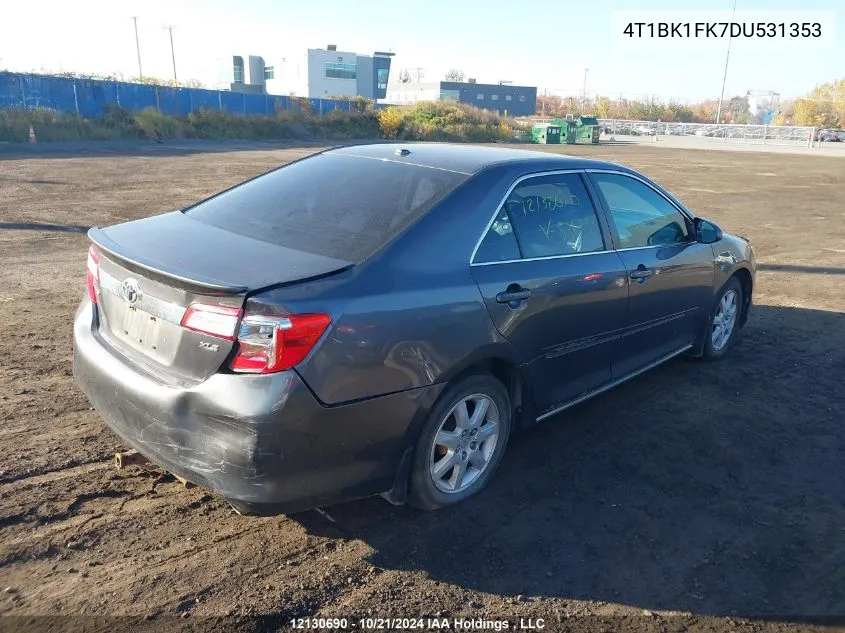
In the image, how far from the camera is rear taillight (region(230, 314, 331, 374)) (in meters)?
2.58

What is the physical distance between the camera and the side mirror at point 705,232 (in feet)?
16.6

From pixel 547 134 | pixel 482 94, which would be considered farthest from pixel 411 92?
Result: pixel 547 134

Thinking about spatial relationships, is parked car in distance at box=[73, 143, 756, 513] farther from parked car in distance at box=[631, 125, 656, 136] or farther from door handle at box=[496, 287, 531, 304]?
parked car in distance at box=[631, 125, 656, 136]

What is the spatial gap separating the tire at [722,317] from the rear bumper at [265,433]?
333cm

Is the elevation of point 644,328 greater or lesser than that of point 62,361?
greater

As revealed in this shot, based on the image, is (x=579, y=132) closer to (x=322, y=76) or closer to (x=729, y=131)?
(x=729, y=131)

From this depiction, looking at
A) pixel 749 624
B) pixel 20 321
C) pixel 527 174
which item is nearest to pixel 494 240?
pixel 527 174

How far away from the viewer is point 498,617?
8.81ft

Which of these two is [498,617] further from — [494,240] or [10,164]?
[10,164]

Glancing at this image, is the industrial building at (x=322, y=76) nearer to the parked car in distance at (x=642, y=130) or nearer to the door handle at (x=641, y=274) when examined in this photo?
the parked car in distance at (x=642, y=130)

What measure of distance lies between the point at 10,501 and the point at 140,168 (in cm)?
1863

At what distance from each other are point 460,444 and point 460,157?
5.43 ft

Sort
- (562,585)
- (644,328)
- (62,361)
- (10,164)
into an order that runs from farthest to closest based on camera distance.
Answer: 1. (10,164)
2. (62,361)
3. (644,328)
4. (562,585)

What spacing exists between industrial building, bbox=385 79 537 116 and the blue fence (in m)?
58.1
